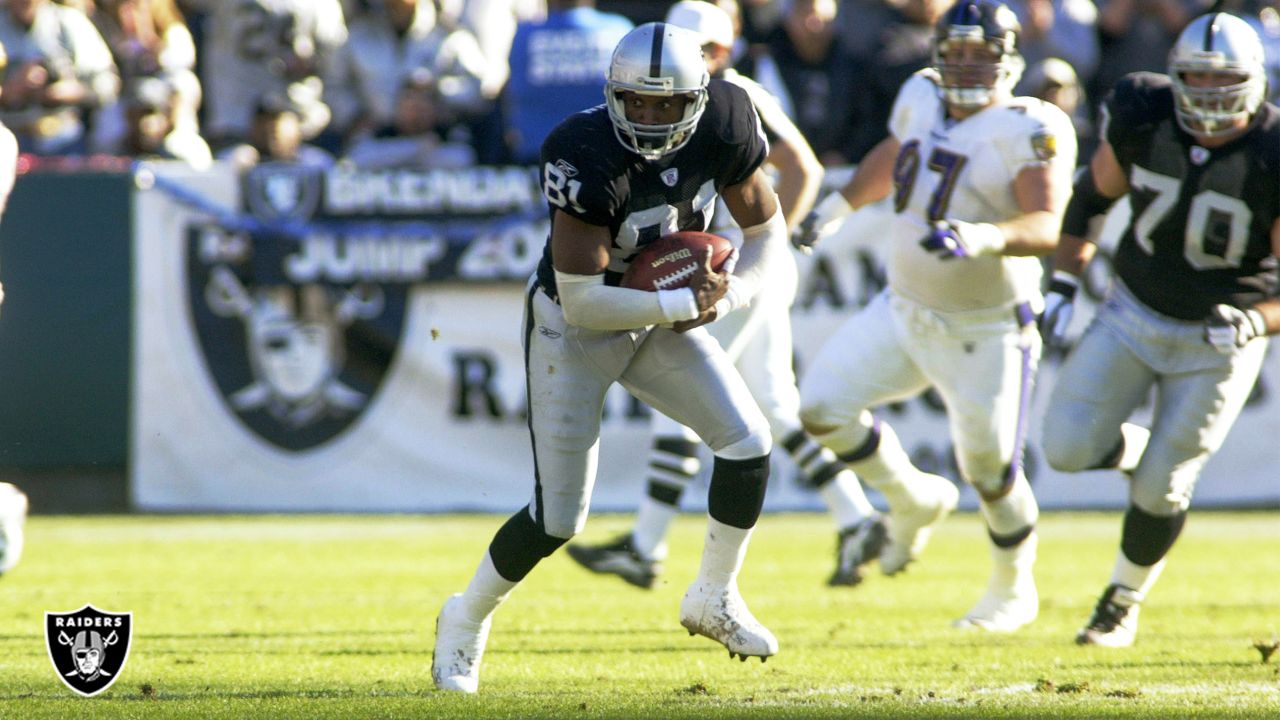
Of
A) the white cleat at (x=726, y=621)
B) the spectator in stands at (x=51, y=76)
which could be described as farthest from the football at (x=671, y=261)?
the spectator in stands at (x=51, y=76)

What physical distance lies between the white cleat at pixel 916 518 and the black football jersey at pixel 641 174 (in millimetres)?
2121

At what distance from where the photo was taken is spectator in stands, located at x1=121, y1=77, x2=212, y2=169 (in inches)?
403

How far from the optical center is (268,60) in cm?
1080

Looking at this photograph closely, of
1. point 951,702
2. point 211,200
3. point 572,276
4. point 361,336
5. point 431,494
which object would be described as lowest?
point 431,494

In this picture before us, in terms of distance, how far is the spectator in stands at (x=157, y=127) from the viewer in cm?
1023

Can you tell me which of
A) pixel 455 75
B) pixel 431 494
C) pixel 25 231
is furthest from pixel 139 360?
pixel 455 75

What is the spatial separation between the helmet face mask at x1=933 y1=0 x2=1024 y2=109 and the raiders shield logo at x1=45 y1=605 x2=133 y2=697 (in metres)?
3.15

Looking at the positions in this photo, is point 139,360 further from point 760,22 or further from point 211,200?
point 760,22

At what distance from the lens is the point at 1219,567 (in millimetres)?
7812

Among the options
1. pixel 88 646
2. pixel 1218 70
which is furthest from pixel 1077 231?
pixel 88 646

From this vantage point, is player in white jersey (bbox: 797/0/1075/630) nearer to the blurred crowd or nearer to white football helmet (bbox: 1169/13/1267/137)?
white football helmet (bbox: 1169/13/1267/137)

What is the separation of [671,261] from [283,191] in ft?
18.5

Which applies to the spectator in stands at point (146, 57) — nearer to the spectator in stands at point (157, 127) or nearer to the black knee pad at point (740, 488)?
the spectator in stands at point (157, 127)

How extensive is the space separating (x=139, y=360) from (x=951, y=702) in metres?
6.37
